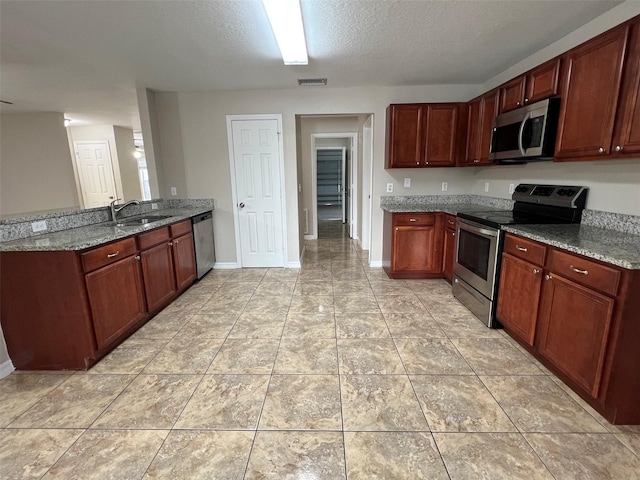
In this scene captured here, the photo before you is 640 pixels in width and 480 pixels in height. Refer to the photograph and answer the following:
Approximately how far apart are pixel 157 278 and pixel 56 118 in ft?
15.2

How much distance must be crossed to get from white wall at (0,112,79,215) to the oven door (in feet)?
22.0

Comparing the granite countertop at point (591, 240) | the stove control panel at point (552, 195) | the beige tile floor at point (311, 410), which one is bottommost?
the beige tile floor at point (311, 410)

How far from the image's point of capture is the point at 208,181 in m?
4.23

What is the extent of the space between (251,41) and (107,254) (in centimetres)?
209

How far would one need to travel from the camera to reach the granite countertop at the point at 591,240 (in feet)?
4.93

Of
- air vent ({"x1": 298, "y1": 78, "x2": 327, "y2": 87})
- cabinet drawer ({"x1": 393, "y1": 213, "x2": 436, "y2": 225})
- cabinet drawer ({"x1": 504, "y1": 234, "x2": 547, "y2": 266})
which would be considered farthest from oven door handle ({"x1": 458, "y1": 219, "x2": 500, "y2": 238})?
air vent ({"x1": 298, "y1": 78, "x2": 327, "y2": 87})

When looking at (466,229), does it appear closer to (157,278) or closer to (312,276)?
(312,276)

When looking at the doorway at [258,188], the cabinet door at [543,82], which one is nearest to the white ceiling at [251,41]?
the cabinet door at [543,82]

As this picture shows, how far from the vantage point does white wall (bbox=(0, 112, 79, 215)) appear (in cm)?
520

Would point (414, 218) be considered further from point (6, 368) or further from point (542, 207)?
point (6, 368)

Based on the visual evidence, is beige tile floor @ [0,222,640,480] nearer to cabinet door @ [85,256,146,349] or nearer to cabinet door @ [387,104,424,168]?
cabinet door @ [85,256,146,349]

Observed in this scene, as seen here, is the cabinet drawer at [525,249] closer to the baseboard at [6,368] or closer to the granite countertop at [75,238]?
the granite countertop at [75,238]

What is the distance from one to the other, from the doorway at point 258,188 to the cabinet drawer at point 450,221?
2.17m

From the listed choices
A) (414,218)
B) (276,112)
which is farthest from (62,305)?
(414,218)
